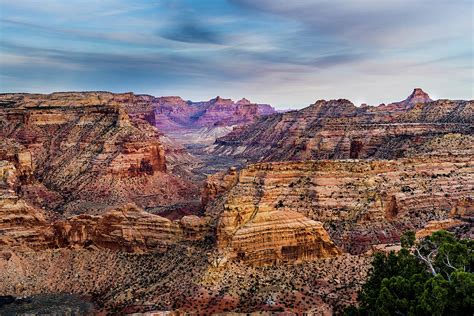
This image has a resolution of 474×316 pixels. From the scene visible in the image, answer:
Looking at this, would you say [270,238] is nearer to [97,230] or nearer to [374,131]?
[97,230]

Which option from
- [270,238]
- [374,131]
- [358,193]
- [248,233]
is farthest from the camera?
[374,131]

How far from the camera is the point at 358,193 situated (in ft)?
168

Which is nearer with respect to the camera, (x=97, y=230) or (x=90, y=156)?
(x=97, y=230)

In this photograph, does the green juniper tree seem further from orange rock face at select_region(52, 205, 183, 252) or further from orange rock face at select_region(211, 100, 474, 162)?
orange rock face at select_region(211, 100, 474, 162)

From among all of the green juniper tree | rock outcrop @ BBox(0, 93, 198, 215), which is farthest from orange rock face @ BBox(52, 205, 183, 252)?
rock outcrop @ BBox(0, 93, 198, 215)

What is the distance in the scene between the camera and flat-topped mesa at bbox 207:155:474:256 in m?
49.1

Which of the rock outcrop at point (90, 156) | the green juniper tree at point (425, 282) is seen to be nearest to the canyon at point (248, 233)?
the rock outcrop at point (90, 156)

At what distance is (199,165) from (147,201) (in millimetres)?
68134

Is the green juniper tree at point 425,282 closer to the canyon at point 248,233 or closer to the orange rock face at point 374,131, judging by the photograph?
the canyon at point 248,233

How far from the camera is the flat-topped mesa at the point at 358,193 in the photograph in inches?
1934

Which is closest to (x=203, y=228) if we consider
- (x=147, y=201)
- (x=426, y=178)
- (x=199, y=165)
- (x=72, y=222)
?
(x=72, y=222)

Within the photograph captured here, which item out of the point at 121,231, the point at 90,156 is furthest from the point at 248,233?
the point at 90,156

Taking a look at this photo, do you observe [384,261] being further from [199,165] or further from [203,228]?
[199,165]

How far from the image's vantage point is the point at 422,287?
2750 cm
